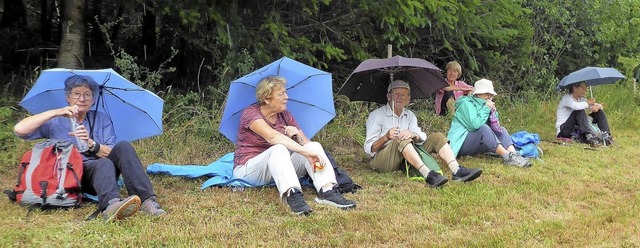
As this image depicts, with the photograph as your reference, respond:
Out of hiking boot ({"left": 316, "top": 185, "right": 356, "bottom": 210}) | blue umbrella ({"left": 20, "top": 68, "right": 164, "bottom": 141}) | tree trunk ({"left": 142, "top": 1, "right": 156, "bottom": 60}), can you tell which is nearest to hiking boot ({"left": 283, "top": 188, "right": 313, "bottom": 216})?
hiking boot ({"left": 316, "top": 185, "right": 356, "bottom": 210})

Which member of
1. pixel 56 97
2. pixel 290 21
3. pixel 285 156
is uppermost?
pixel 290 21

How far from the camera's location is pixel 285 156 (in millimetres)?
4480

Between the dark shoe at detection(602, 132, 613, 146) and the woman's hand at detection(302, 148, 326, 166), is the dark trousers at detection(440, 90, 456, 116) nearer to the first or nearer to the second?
the dark shoe at detection(602, 132, 613, 146)

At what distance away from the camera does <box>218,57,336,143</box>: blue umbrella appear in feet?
16.7

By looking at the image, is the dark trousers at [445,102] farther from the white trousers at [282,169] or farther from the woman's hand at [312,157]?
the woman's hand at [312,157]

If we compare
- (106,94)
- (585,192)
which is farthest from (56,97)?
(585,192)

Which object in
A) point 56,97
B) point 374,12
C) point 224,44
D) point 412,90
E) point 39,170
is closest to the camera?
point 39,170

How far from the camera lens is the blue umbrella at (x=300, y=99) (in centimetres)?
510

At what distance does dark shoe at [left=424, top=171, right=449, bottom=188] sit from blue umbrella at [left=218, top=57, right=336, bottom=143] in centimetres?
100

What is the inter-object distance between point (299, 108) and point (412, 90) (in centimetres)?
144

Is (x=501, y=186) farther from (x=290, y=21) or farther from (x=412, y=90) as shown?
(x=290, y=21)

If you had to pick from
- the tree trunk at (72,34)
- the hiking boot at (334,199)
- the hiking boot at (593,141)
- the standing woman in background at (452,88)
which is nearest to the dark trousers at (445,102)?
the standing woman in background at (452,88)

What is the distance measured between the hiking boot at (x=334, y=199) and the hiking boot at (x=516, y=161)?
2413 millimetres

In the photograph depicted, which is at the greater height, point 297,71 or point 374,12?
point 374,12
